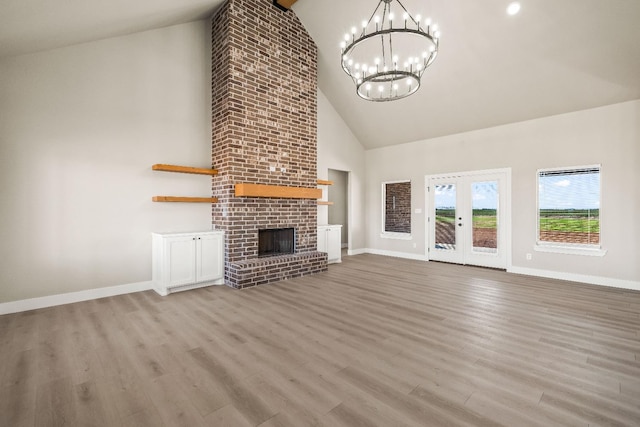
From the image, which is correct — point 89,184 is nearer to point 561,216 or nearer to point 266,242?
point 266,242

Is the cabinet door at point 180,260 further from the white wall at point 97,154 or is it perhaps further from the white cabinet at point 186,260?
the white wall at point 97,154

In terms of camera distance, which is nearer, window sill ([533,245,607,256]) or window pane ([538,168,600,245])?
window sill ([533,245,607,256])

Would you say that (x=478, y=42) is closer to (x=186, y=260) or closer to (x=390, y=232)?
(x=390, y=232)

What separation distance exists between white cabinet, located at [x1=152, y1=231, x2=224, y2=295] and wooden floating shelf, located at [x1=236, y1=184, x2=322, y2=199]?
2.59 ft

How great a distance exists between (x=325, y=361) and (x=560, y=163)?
542 centimetres

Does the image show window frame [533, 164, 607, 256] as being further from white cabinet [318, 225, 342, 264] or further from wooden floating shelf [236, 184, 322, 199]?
wooden floating shelf [236, 184, 322, 199]

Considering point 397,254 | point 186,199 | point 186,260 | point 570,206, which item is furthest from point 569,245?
point 186,199

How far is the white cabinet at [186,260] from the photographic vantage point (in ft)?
13.8

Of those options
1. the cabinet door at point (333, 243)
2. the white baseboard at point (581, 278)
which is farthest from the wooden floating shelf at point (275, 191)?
the white baseboard at point (581, 278)

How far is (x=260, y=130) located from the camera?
16.9 ft

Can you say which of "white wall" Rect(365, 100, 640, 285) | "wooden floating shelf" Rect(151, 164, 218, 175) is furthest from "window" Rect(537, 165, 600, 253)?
"wooden floating shelf" Rect(151, 164, 218, 175)

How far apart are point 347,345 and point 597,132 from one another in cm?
545

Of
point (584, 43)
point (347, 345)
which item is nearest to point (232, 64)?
point (347, 345)

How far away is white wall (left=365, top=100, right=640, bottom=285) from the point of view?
4.61m
